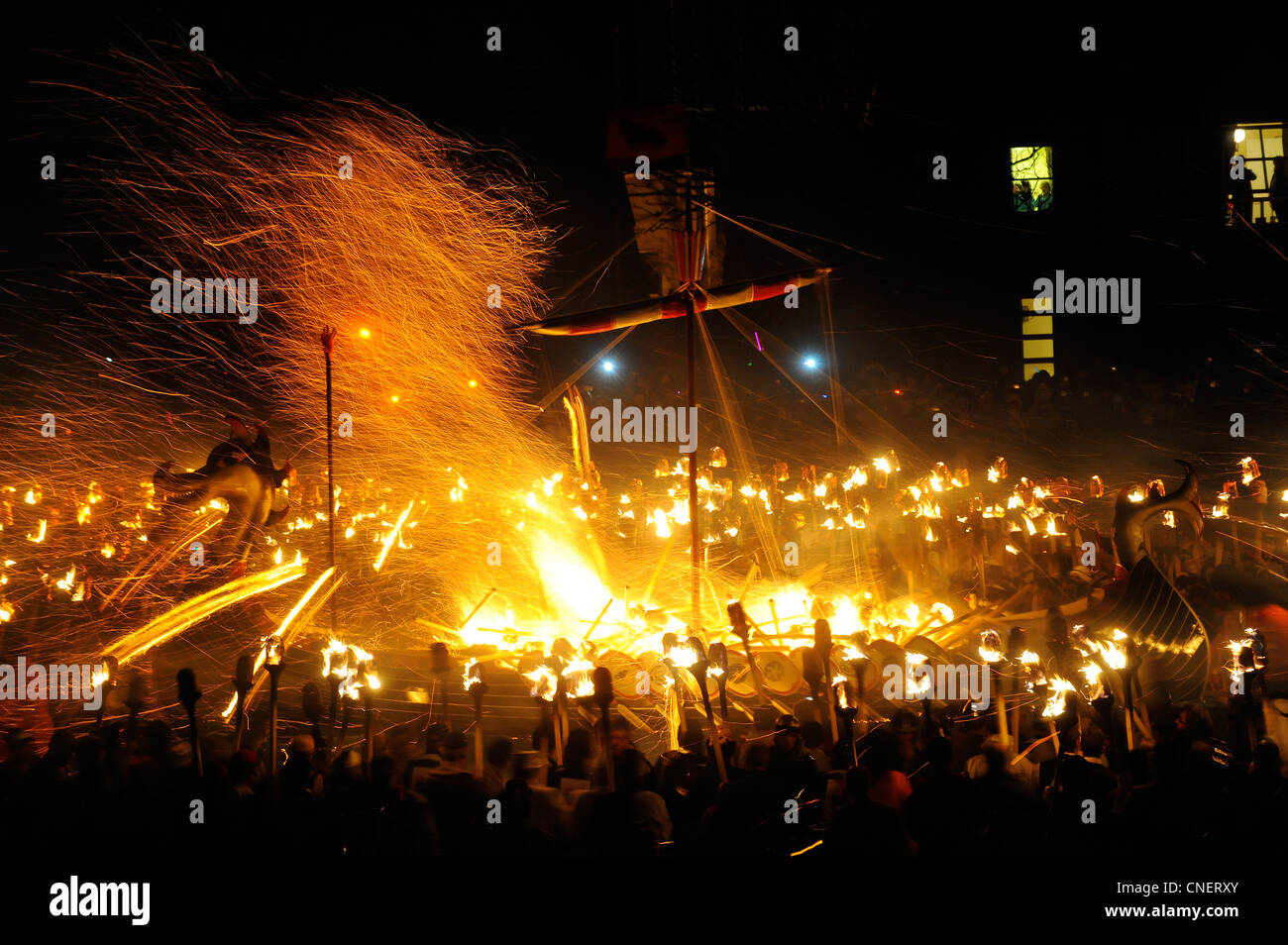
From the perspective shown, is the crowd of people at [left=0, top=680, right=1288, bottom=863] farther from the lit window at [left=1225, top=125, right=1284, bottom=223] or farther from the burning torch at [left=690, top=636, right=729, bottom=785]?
the lit window at [left=1225, top=125, right=1284, bottom=223]

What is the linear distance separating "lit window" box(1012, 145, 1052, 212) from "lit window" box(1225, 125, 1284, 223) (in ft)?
9.16

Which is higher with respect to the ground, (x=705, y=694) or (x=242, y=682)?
(x=242, y=682)

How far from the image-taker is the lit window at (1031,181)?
15.9m

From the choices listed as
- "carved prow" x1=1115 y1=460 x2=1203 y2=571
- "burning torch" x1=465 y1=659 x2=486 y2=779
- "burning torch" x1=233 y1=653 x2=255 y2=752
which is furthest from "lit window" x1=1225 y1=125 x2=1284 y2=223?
"burning torch" x1=233 y1=653 x2=255 y2=752

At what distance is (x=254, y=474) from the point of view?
279 inches

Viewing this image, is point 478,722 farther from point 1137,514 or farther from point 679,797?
point 1137,514

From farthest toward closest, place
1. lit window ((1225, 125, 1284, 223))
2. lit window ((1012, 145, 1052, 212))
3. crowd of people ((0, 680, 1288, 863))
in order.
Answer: lit window ((1012, 145, 1052, 212)) < lit window ((1225, 125, 1284, 223)) < crowd of people ((0, 680, 1288, 863))

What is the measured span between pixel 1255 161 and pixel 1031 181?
11.3ft

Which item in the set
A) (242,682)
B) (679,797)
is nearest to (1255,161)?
(679,797)

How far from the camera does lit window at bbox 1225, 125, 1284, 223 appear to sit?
13.9 m

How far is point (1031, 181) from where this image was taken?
1614cm

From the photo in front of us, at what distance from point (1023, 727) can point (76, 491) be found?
1047cm

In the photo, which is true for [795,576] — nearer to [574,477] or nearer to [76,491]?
[574,477]

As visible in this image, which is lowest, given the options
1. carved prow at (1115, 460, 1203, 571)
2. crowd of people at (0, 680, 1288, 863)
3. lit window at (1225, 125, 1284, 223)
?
crowd of people at (0, 680, 1288, 863)
